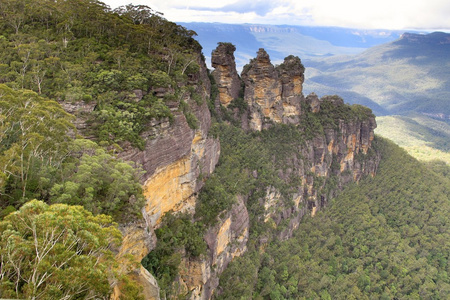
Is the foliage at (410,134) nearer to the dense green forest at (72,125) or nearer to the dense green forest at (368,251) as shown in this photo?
the dense green forest at (368,251)

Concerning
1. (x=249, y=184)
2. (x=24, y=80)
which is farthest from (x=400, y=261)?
(x=24, y=80)

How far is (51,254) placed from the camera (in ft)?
29.9

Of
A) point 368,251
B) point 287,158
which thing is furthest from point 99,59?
point 368,251

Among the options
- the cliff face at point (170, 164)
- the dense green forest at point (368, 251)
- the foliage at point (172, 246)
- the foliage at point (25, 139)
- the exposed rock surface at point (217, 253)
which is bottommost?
the dense green forest at point (368, 251)

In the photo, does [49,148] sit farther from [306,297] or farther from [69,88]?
[306,297]

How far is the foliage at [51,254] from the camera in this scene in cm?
825

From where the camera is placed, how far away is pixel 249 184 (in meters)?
39.4

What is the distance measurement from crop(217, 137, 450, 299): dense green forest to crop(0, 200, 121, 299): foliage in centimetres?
2227

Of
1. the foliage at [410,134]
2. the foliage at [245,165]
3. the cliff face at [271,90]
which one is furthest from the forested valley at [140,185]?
the foliage at [410,134]

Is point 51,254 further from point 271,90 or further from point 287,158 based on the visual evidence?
point 271,90

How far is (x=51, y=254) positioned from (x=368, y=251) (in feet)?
162

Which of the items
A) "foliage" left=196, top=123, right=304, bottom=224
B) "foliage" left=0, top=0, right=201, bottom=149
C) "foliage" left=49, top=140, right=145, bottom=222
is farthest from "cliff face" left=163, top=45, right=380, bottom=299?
"foliage" left=0, top=0, right=201, bottom=149

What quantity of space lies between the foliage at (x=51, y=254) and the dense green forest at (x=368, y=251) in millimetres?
22266

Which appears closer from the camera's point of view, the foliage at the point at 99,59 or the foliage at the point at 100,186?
the foliage at the point at 100,186
